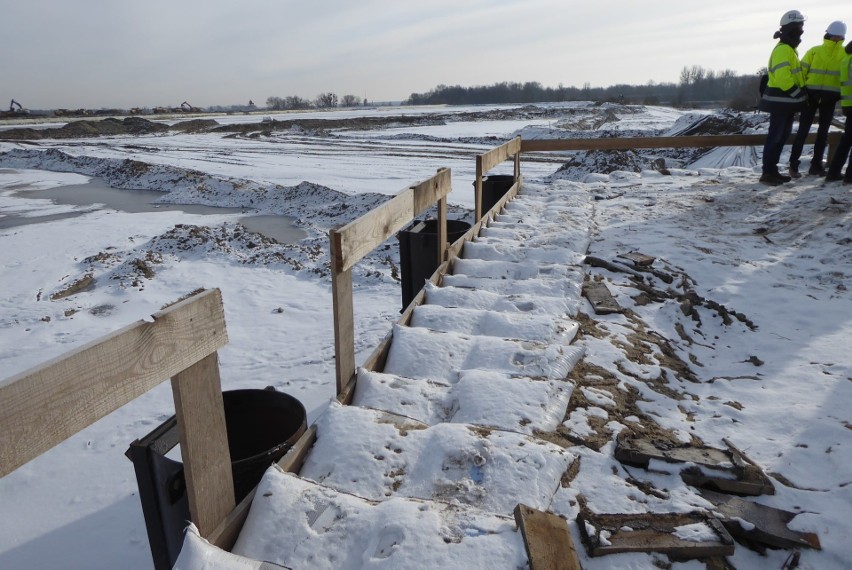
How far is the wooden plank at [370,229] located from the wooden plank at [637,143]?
5.85 metres

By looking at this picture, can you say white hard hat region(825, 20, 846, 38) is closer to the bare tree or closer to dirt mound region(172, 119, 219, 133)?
dirt mound region(172, 119, 219, 133)

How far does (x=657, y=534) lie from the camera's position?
204 cm

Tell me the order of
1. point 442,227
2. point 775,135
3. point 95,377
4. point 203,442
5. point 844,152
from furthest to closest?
point 775,135 → point 844,152 → point 442,227 → point 203,442 → point 95,377

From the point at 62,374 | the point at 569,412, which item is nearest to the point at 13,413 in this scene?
the point at 62,374

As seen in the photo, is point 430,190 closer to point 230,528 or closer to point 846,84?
point 230,528

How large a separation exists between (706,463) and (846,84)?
7294 mm

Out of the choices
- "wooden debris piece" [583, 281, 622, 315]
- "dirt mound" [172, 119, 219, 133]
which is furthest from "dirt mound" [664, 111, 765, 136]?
"dirt mound" [172, 119, 219, 133]

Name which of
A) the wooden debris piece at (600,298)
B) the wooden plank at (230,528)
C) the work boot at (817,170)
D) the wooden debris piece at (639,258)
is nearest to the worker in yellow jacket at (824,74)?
the work boot at (817,170)

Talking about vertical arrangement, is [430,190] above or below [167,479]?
above

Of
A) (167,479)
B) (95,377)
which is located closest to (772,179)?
(167,479)

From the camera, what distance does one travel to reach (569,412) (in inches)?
113

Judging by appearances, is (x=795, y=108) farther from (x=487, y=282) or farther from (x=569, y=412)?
(x=569, y=412)

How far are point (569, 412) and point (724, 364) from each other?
147cm

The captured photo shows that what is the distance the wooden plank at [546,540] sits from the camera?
5.87ft
